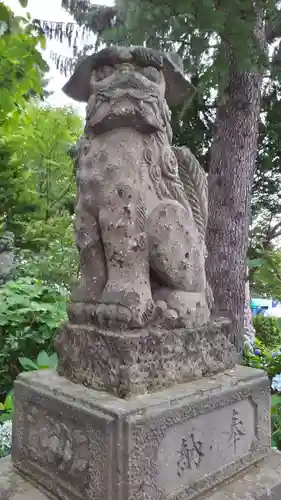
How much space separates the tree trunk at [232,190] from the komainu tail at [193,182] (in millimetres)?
1835

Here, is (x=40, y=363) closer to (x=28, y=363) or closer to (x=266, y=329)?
(x=28, y=363)

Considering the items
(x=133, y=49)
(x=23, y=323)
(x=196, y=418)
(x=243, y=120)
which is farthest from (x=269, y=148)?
(x=196, y=418)

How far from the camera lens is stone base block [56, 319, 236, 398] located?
124cm

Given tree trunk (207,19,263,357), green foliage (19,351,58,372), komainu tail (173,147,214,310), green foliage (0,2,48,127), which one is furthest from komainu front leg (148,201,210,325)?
tree trunk (207,19,263,357)

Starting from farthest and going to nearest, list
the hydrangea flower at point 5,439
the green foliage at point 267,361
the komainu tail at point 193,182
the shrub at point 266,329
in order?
the shrub at point 266,329 < the green foliage at point 267,361 < the hydrangea flower at point 5,439 < the komainu tail at point 193,182

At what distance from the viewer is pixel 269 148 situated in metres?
5.04


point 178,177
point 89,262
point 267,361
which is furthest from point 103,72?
point 267,361

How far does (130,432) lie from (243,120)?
3131 mm

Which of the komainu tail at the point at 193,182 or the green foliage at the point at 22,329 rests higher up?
the komainu tail at the point at 193,182

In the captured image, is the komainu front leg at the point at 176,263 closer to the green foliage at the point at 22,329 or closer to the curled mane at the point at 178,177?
the curled mane at the point at 178,177

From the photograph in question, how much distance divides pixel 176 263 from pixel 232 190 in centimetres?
231

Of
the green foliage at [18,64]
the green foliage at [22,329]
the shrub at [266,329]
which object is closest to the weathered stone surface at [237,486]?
the green foliage at [22,329]

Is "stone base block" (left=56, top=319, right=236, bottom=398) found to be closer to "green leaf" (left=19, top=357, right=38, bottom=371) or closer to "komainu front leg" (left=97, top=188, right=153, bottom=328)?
"komainu front leg" (left=97, top=188, right=153, bottom=328)

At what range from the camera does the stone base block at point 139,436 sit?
3.67 feet
